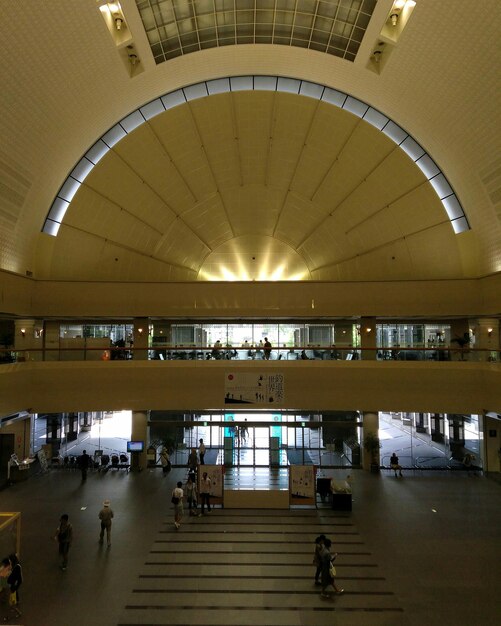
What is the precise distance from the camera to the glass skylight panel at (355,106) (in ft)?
A: 61.1

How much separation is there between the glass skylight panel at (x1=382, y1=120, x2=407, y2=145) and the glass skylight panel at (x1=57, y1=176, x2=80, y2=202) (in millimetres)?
15225

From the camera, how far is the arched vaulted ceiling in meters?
13.9

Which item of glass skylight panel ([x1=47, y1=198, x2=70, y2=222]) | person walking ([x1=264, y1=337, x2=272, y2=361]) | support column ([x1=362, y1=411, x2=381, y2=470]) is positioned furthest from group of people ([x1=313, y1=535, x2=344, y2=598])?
glass skylight panel ([x1=47, y1=198, x2=70, y2=222])

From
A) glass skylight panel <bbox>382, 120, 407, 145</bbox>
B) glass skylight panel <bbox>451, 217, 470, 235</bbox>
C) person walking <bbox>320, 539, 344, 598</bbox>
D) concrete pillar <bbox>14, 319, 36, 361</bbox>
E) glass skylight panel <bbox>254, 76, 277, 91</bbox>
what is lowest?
person walking <bbox>320, 539, 344, 598</bbox>

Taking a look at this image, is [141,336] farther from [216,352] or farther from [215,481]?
[215,481]

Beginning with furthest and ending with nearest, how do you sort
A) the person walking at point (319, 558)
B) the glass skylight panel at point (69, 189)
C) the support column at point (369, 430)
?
the glass skylight panel at point (69, 189)
the support column at point (369, 430)
the person walking at point (319, 558)

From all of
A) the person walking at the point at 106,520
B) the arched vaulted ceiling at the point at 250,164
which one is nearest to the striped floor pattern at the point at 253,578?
the person walking at the point at 106,520

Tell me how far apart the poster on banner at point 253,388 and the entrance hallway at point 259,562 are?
4837 millimetres

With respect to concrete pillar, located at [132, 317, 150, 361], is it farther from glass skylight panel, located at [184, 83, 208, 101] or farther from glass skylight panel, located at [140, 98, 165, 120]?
glass skylight panel, located at [184, 83, 208, 101]

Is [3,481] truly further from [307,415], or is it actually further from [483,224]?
[483,224]

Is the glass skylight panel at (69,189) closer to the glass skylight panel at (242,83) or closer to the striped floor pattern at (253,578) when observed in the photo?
the glass skylight panel at (242,83)

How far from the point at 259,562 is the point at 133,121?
62.2ft

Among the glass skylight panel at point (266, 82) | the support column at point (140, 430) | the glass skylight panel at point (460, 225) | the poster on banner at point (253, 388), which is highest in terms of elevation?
the glass skylight panel at point (266, 82)

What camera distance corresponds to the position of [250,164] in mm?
20328
